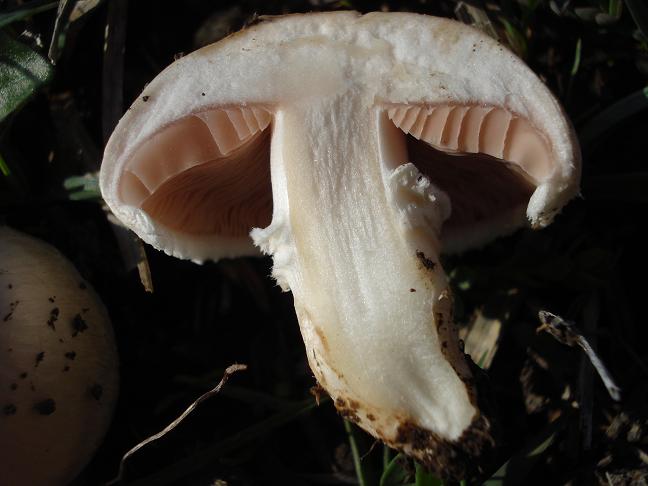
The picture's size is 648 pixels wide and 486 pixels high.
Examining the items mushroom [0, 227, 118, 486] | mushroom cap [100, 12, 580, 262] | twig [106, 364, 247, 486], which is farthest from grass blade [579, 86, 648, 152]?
mushroom [0, 227, 118, 486]

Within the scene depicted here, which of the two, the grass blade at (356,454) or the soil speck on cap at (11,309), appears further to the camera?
the grass blade at (356,454)

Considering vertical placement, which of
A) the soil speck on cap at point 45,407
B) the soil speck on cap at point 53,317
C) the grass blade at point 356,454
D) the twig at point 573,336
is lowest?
the grass blade at point 356,454

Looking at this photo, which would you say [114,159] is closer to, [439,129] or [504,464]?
[439,129]

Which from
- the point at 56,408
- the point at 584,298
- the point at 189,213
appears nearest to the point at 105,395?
the point at 56,408

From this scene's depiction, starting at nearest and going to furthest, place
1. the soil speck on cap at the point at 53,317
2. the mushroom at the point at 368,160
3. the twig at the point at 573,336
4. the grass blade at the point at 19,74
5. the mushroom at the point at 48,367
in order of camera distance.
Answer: the mushroom at the point at 368,160 → the twig at the point at 573,336 → the mushroom at the point at 48,367 → the soil speck on cap at the point at 53,317 → the grass blade at the point at 19,74

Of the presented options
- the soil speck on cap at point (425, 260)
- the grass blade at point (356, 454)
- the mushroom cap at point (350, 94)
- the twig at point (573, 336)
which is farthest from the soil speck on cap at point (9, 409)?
the twig at point (573, 336)

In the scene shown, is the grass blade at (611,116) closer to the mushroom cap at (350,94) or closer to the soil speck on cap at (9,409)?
the mushroom cap at (350,94)

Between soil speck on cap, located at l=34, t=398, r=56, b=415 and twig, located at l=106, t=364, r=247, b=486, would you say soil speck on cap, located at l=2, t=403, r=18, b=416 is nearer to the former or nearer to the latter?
soil speck on cap, located at l=34, t=398, r=56, b=415

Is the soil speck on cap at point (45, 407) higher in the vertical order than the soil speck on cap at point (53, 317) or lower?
lower

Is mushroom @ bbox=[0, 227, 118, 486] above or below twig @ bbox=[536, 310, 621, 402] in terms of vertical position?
above
